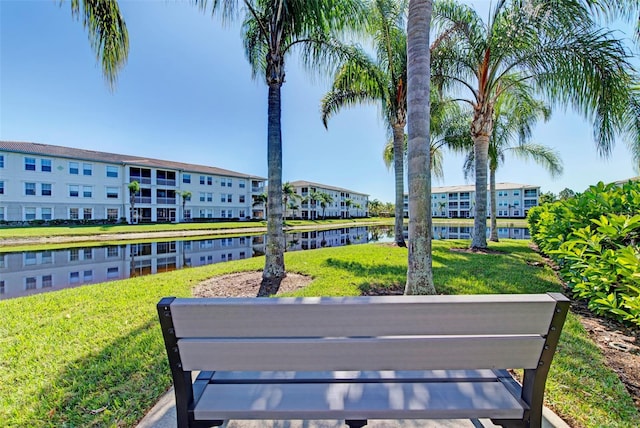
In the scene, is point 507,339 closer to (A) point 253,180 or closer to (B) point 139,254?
(B) point 139,254

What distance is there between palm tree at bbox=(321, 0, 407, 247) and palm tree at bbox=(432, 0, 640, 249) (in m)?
1.60

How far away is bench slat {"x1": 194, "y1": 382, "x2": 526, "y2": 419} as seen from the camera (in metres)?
1.58

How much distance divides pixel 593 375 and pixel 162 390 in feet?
13.5

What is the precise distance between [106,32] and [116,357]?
209 inches

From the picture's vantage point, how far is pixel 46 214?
32.1 metres

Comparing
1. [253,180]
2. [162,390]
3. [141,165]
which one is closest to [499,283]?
[162,390]

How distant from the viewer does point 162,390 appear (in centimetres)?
266

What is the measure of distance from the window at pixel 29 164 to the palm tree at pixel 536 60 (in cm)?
4155

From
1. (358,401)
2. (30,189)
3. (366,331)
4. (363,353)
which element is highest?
(30,189)

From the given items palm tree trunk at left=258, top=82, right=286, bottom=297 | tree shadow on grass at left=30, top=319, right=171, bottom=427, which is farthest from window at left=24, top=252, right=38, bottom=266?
tree shadow on grass at left=30, top=319, right=171, bottom=427

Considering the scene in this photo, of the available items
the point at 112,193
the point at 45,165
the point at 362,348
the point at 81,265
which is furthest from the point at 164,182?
the point at 362,348

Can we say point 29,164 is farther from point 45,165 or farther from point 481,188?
point 481,188

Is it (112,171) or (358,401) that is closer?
(358,401)

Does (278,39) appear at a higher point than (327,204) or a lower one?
higher
